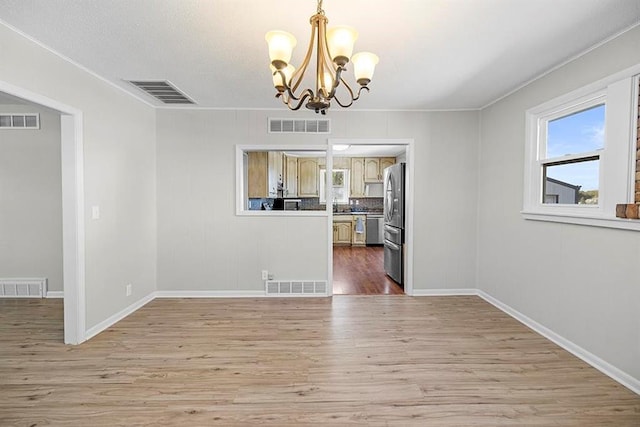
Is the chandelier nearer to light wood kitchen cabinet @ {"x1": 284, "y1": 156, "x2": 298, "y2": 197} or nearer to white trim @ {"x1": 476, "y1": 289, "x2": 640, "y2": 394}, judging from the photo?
white trim @ {"x1": 476, "y1": 289, "x2": 640, "y2": 394}

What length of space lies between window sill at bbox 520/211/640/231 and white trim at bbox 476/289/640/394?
101 cm

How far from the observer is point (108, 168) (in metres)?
3.06

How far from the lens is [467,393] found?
2.02 meters

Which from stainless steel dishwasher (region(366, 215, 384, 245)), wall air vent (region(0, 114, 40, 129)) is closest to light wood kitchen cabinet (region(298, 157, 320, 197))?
stainless steel dishwasher (region(366, 215, 384, 245))

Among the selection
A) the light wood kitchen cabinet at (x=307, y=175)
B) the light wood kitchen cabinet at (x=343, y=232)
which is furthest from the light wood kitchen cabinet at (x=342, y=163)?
the light wood kitchen cabinet at (x=343, y=232)

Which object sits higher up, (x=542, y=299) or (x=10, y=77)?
(x=10, y=77)

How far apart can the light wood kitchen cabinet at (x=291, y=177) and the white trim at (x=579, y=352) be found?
5.37 m

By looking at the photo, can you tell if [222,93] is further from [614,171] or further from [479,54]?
[614,171]

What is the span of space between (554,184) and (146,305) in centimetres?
461

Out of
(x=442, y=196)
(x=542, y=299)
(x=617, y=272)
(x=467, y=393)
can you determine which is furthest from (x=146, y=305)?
(x=617, y=272)

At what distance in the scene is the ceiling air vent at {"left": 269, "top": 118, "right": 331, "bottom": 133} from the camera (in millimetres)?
3928

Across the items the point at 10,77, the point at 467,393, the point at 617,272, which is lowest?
the point at 467,393

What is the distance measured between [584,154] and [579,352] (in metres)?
1.61

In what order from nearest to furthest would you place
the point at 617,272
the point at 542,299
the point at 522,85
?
1. the point at 617,272
2. the point at 542,299
3. the point at 522,85
